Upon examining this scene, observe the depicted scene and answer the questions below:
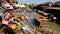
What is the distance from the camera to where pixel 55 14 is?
965 centimetres

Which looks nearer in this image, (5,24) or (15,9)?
(5,24)

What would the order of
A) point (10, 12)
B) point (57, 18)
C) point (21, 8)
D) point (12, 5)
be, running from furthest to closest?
1. point (57, 18)
2. point (21, 8)
3. point (12, 5)
4. point (10, 12)

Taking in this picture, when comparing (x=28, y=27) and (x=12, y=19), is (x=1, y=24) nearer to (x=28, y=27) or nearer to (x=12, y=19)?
(x=12, y=19)

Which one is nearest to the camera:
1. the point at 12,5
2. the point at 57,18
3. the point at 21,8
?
the point at 12,5

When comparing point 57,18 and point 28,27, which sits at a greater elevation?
point 28,27

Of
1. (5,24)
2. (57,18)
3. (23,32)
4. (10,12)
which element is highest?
(10,12)

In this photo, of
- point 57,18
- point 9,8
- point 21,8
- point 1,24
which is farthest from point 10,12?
point 57,18

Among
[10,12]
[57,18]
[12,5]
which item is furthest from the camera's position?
[57,18]

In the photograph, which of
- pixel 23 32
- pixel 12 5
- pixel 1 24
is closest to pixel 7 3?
pixel 12 5

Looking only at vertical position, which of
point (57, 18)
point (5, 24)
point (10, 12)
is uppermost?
point (10, 12)

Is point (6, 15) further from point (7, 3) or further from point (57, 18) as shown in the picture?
point (57, 18)

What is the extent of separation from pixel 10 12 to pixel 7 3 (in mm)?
155

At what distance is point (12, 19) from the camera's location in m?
2.20

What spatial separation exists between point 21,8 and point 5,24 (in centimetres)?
41
